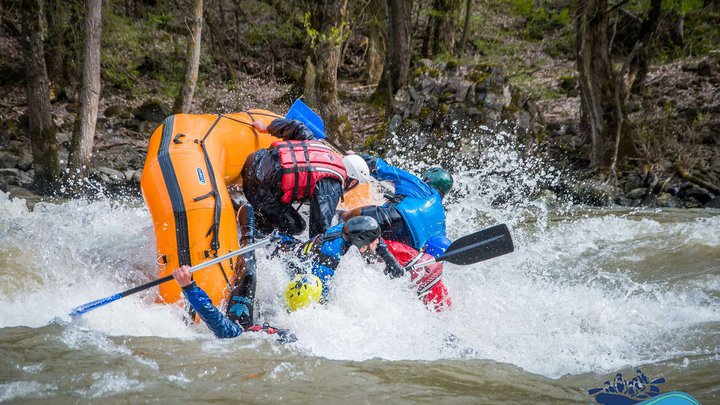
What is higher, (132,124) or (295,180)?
(295,180)

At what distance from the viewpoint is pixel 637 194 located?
434 inches

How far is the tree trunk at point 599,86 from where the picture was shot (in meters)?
11.5

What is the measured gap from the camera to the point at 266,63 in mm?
18578

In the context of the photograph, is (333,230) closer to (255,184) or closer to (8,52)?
(255,184)

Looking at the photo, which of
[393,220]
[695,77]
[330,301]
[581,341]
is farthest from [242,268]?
[695,77]

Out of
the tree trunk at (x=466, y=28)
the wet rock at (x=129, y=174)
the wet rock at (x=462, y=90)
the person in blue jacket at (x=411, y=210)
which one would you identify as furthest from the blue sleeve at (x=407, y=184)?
the tree trunk at (x=466, y=28)

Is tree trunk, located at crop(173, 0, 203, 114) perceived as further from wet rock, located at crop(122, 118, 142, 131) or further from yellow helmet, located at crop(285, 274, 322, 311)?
yellow helmet, located at crop(285, 274, 322, 311)

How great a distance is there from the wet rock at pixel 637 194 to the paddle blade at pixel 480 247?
22.0ft

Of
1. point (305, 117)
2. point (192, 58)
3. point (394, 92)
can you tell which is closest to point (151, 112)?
point (192, 58)

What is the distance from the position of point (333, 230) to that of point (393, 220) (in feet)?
1.82

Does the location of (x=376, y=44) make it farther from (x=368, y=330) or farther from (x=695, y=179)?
(x=368, y=330)

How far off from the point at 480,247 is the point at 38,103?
804 cm

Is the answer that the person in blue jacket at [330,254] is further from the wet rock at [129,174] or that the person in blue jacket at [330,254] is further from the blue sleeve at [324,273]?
the wet rock at [129,174]

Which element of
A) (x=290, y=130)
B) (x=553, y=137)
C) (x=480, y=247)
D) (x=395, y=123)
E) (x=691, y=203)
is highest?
(x=290, y=130)
